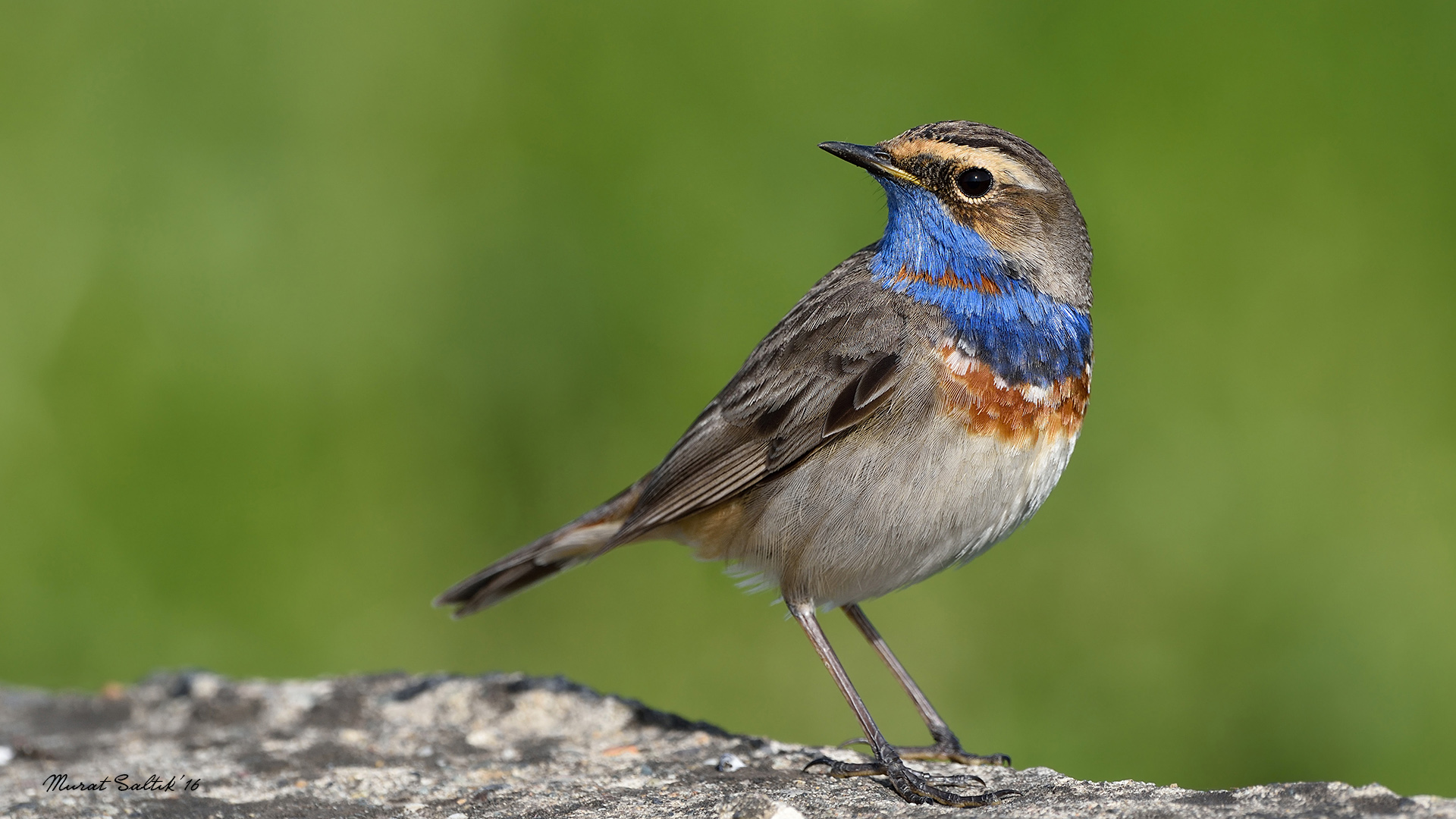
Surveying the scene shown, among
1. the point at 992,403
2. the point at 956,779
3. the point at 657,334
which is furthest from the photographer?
the point at 657,334

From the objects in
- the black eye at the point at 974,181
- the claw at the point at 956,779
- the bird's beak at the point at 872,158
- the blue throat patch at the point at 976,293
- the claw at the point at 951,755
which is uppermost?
the bird's beak at the point at 872,158

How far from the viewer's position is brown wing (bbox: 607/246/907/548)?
5.92 m

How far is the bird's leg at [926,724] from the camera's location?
6.21 m

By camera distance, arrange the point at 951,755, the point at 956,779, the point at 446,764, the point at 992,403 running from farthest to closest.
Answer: the point at 951,755 → the point at 446,764 → the point at 992,403 → the point at 956,779

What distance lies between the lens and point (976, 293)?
19.5 ft

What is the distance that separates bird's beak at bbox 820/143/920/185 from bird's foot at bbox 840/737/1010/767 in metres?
2.20

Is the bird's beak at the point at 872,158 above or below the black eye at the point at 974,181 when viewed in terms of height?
above

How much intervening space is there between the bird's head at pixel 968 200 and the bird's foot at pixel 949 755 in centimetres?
183

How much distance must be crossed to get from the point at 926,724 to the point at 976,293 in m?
1.85

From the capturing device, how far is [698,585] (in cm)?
865

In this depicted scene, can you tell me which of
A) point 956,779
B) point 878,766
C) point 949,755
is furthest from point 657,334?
point 956,779

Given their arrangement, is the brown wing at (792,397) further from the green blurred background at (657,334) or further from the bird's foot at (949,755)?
the green blurred background at (657,334)

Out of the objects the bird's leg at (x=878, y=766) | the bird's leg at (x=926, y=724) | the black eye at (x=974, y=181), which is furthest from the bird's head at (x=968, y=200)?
the bird's leg at (x=926, y=724)

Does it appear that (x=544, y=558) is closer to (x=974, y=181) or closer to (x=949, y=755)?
(x=949, y=755)
